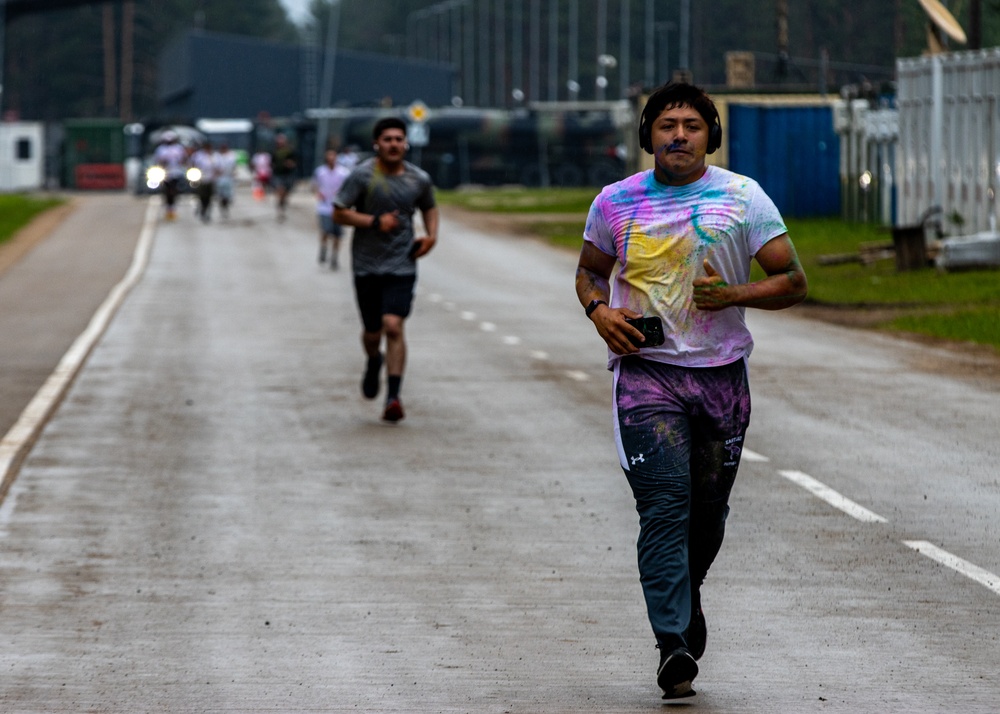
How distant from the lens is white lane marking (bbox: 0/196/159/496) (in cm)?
1156

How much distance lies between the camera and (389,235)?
42.1 ft

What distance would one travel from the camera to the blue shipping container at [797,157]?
44344mm

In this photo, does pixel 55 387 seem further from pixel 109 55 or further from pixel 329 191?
pixel 109 55

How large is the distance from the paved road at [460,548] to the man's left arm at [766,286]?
1.19 meters

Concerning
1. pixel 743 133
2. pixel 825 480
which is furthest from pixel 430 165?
pixel 825 480

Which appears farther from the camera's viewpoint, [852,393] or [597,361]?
[597,361]

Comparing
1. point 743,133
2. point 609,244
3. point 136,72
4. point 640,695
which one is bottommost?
point 640,695

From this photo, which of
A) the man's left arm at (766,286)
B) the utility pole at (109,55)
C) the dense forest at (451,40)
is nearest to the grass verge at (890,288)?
the man's left arm at (766,286)

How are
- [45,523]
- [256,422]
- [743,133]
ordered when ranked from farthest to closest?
[743,133] → [256,422] → [45,523]

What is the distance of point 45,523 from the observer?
360 inches

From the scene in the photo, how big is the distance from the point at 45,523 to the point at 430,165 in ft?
208

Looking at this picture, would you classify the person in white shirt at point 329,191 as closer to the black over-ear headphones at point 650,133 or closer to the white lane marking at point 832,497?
the white lane marking at point 832,497

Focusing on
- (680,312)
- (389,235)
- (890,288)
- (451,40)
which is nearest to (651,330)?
→ (680,312)

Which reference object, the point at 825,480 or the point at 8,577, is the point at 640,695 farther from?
→ the point at 825,480
